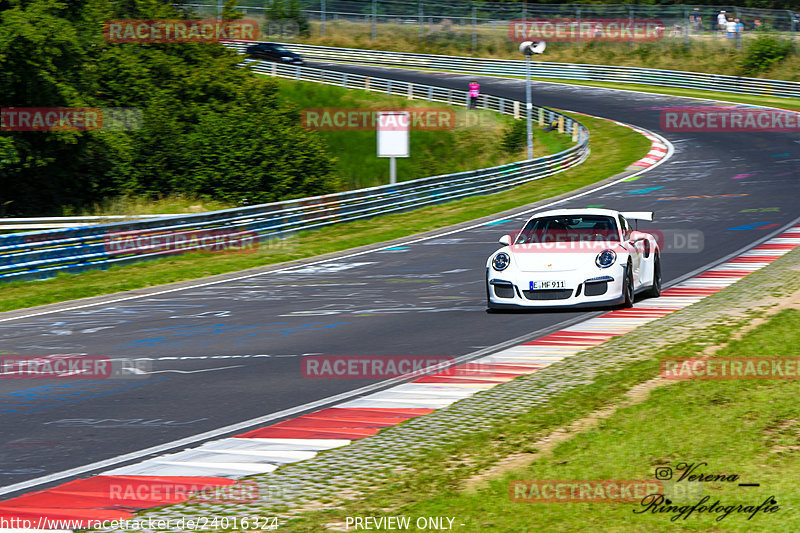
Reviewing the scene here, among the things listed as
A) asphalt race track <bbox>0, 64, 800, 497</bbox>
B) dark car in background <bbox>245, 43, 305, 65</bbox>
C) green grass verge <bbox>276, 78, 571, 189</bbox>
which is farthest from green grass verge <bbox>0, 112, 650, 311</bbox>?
dark car in background <bbox>245, 43, 305, 65</bbox>

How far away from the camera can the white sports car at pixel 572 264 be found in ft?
41.6

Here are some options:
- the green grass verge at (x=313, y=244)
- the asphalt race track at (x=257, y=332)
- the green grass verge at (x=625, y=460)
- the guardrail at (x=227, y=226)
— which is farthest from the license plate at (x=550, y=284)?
the guardrail at (x=227, y=226)

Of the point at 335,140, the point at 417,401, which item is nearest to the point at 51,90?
the point at 335,140

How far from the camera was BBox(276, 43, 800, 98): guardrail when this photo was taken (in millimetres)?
56844

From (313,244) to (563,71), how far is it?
45.8 m

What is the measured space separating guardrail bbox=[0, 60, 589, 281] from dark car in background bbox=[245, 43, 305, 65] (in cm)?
2997

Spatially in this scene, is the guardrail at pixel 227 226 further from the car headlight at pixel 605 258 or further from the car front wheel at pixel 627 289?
the car front wheel at pixel 627 289

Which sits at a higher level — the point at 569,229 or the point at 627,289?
the point at 569,229

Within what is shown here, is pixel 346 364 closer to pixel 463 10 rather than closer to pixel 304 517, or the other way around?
pixel 304 517

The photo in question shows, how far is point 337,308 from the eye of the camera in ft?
48.7

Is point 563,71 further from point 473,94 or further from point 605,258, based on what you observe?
point 605,258

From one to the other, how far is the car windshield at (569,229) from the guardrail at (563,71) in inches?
1813

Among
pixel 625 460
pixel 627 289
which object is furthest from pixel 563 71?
pixel 625 460

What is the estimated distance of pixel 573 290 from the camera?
1268 centimetres
